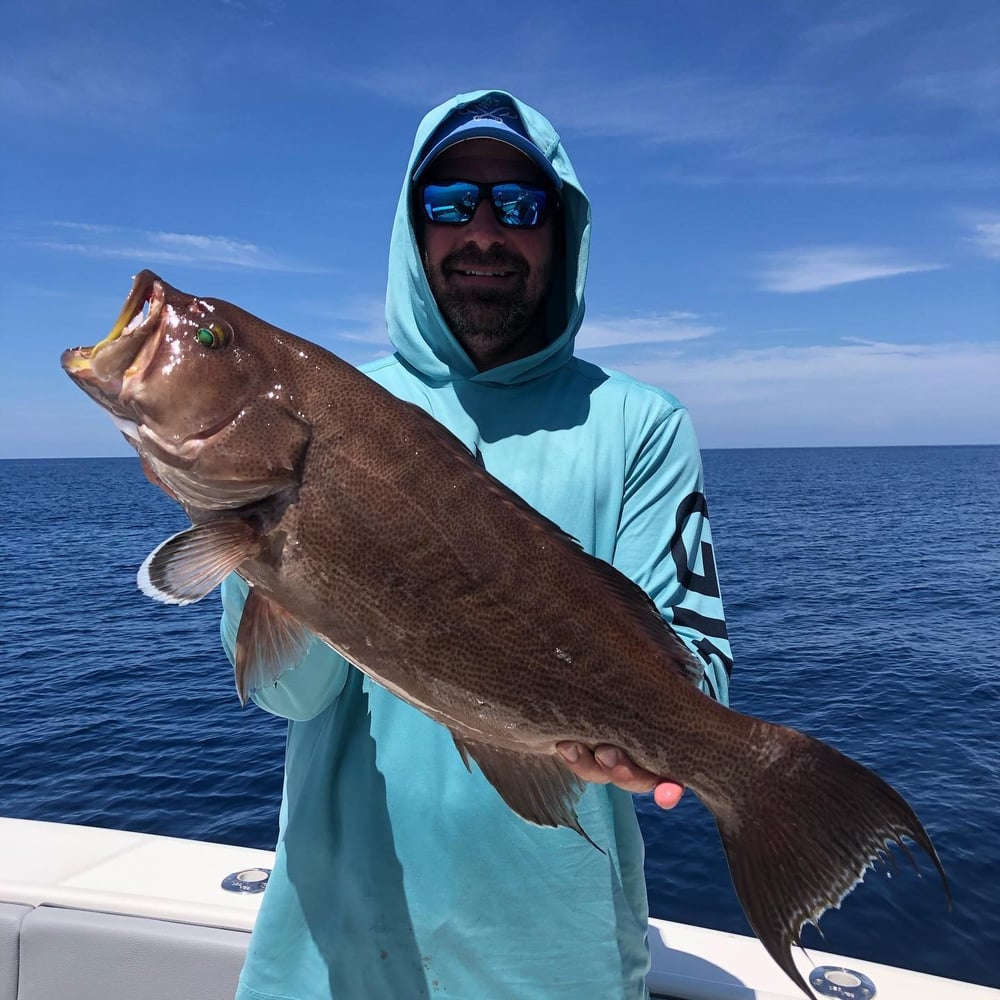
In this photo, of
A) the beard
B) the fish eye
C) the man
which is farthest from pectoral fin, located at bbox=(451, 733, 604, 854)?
the beard

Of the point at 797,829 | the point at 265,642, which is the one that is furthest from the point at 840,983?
the point at 265,642

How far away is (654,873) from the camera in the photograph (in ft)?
32.8

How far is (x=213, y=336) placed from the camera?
2.40 m

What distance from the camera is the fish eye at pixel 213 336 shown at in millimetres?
2387

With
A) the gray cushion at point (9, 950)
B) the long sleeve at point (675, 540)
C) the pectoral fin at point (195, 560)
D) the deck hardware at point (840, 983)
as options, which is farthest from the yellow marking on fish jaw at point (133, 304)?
the deck hardware at point (840, 983)

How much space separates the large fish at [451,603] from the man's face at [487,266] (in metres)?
0.94

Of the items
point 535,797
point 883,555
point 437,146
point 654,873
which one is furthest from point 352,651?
point 883,555

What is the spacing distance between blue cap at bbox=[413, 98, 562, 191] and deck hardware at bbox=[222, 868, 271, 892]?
11.2ft

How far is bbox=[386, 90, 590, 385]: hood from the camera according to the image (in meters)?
3.16

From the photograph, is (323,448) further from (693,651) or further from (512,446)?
(693,651)

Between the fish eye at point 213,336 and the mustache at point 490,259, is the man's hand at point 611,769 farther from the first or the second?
the mustache at point 490,259

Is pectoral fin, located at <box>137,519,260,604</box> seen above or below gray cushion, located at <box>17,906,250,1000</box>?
above

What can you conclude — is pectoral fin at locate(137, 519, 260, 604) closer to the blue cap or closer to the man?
the man

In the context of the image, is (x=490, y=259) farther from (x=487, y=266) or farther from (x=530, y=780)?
(x=530, y=780)
